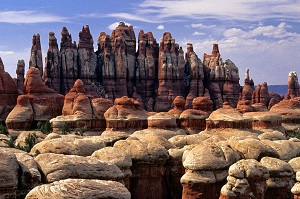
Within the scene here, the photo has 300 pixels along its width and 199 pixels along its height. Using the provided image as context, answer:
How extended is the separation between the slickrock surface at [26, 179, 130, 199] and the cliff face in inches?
2998

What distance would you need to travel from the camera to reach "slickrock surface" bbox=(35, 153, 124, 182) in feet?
→ 45.6

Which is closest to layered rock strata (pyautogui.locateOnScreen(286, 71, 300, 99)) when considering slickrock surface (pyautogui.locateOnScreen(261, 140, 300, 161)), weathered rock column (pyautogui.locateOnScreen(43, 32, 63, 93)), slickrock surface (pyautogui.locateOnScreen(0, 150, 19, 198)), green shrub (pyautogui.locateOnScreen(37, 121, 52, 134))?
weathered rock column (pyautogui.locateOnScreen(43, 32, 63, 93))

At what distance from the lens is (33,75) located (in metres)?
47.7

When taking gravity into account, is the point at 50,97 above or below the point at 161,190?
above

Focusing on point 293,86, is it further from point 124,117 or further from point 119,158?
point 119,158

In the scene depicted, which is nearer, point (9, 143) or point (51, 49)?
point (9, 143)

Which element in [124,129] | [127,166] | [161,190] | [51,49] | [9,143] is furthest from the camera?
[51,49]

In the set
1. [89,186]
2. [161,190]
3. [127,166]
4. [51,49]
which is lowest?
[161,190]

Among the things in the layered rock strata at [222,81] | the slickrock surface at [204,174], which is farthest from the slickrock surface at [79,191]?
the layered rock strata at [222,81]

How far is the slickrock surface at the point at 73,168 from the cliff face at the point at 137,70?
233 ft

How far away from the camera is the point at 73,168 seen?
14094 mm

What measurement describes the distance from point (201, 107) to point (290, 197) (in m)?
26.4

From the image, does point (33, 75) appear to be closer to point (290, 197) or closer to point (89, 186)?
point (290, 197)

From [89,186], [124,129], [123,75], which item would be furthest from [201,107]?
[123,75]
